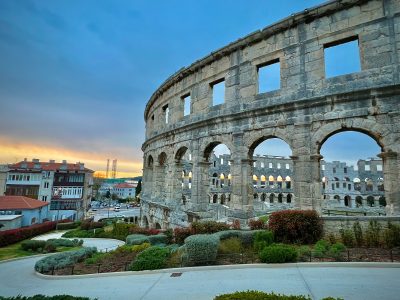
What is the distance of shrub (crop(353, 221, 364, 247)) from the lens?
9080 mm

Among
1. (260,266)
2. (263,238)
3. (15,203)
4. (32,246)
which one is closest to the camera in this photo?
(260,266)

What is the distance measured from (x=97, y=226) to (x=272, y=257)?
3100cm

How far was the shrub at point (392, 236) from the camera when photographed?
842cm

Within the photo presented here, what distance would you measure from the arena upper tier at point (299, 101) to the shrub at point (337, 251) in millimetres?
2432

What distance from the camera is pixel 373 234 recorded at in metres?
8.97

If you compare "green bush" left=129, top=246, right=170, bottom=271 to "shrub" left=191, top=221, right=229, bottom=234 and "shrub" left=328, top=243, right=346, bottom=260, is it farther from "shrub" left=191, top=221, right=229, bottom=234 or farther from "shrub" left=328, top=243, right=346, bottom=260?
"shrub" left=328, top=243, right=346, bottom=260

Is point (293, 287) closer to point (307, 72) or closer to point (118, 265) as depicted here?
point (118, 265)

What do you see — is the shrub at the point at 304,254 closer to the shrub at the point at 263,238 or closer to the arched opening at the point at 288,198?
the shrub at the point at 263,238

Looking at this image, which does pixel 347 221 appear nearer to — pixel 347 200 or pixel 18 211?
pixel 18 211

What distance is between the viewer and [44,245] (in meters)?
19.7

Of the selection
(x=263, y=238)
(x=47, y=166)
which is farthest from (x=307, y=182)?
(x=47, y=166)

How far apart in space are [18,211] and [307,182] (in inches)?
1485

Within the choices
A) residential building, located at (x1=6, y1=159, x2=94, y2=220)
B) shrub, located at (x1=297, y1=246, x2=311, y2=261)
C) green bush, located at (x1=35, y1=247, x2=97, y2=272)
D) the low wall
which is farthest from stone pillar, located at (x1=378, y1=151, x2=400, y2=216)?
residential building, located at (x1=6, y1=159, x2=94, y2=220)

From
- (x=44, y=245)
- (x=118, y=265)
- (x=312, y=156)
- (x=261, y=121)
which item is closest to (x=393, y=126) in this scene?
(x=312, y=156)
